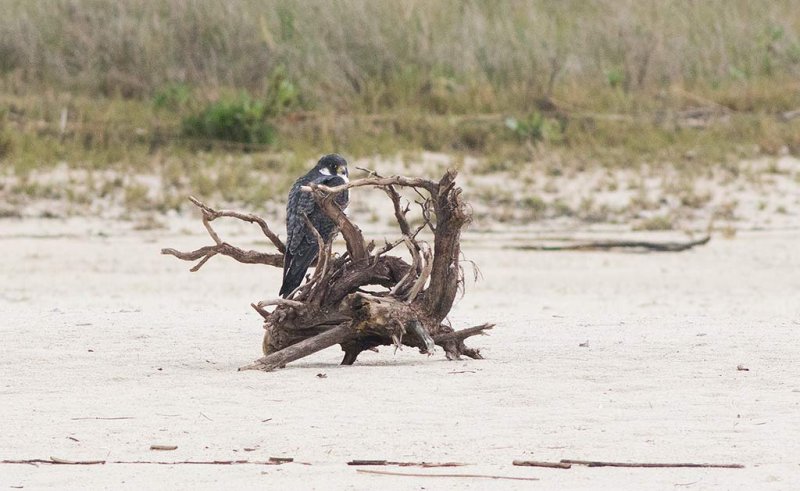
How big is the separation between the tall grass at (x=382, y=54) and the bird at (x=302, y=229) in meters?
8.06

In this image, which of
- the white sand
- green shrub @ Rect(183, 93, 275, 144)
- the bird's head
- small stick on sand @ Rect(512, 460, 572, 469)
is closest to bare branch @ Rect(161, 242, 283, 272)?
the white sand

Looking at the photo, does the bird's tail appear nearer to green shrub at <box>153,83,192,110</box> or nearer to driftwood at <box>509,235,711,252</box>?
driftwood at <box>509,235,711,252</box>

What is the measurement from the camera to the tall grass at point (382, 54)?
14977 mm

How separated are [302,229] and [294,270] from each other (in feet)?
0.59

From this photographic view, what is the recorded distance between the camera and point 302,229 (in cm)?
637

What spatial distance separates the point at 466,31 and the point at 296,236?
32.3 ft

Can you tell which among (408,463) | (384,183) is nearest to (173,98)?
(384,183)

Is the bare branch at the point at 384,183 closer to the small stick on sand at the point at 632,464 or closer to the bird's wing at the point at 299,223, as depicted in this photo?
the bird's wing at the point at 299,223

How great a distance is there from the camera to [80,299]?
919cm

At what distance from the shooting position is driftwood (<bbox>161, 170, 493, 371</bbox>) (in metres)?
6.02

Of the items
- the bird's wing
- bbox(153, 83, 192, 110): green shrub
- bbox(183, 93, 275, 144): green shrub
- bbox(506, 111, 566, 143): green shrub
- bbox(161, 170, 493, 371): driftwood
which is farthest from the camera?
bbox(153, 83, 192, 110): green shrub

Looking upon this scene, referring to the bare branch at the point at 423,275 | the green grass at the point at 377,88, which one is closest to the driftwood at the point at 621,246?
the green grass at the point at 377,88

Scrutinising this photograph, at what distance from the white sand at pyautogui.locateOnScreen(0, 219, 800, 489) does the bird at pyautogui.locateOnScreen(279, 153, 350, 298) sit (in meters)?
0.42

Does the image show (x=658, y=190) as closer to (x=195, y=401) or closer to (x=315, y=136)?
(x=315, y=136)
